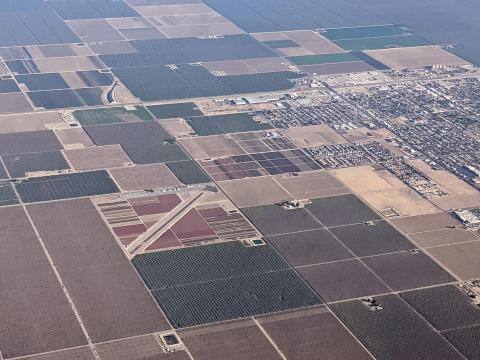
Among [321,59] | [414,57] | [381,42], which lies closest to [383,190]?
[321,59]

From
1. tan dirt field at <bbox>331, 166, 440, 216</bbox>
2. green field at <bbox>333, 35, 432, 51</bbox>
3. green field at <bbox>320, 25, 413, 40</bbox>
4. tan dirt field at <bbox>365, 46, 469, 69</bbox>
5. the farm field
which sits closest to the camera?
the farm field

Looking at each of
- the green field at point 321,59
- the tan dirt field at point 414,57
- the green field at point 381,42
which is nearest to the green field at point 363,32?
the green field at point 381,42

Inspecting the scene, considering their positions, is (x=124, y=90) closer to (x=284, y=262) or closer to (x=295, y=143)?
(x=295, y=143)

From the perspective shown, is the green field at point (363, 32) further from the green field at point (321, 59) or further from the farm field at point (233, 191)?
the green field at point (321, 59)

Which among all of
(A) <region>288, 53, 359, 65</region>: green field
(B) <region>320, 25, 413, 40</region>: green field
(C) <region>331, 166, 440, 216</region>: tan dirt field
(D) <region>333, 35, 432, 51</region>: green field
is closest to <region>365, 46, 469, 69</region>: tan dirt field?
(D) <region>333, 35, 432, 51</region>: green field

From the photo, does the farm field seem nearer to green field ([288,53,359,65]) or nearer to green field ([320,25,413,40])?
green field ([288,53,359,65])

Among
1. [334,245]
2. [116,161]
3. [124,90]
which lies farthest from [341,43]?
[334,245]

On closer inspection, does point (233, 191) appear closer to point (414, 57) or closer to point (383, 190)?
point (383, 190)
